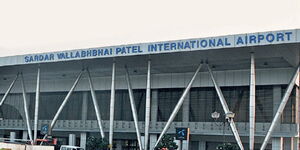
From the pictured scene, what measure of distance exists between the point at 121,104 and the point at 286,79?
24029 mm

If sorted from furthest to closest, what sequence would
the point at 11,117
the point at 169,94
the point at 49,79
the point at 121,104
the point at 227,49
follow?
the point at 11,117
the point at 49,79
the point at 121,104
the point at 169,94
the point at 227,49

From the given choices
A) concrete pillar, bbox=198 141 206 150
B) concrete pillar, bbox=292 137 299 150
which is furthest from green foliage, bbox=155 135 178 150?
concrete pillar, bbox=292 137 299 150

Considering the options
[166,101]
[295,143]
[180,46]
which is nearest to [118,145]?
[166,101]

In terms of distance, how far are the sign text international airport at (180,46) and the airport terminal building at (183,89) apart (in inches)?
3.8

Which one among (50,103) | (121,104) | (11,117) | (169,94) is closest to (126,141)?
(121,104)

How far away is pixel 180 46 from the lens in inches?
1978

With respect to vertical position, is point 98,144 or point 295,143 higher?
point 295,143

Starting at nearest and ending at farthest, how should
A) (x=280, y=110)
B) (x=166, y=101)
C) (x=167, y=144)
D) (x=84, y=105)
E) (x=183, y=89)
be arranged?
(x=280, y=110) < (x=167, y=144) < (x=183, y=89) < (x=166, y=101) < (x=84, y=105)

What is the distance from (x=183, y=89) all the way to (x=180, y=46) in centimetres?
1312

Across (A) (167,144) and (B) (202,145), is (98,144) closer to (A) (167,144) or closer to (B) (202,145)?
(A) (167,144)

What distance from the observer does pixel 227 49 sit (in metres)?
48.8

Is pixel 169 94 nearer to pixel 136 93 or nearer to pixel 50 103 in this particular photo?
pixel 136 93

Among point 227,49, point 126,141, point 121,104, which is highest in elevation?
point 227,49

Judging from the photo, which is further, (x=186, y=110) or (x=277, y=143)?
(x=186, y=110)
